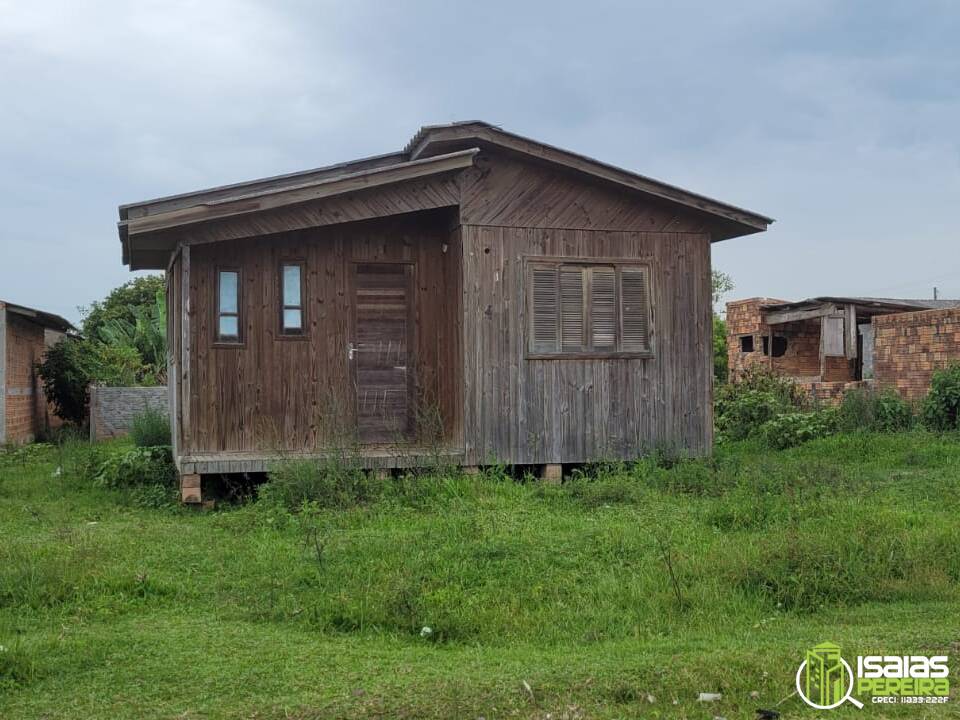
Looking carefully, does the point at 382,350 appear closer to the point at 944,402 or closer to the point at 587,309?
the point at 587,309

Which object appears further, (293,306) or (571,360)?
(571,360)

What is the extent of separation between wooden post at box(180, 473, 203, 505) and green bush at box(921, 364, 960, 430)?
11.6 meters

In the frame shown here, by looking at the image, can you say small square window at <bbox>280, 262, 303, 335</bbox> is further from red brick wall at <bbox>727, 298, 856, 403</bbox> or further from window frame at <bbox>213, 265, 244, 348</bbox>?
red brick wall at <bbox>727, 298, 856, 403</bbox>

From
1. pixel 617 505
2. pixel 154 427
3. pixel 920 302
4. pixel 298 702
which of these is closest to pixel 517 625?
pixel 298 702

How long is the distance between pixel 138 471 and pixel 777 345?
16.9 m

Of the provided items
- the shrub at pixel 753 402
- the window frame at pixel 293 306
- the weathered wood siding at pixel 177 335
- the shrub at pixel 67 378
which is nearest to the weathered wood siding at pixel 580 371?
the window frame at pixel 293 306

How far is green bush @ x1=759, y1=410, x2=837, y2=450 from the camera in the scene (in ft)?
52.4

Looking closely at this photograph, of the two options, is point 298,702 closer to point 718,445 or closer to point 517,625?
point 517,625

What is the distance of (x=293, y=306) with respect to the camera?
12.0 m

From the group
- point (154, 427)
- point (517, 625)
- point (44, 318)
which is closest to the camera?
point (517, 625)

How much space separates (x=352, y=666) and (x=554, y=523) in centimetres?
370

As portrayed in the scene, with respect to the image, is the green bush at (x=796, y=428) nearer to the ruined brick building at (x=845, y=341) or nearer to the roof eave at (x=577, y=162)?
the ruined brick building at (x=845, y=341)

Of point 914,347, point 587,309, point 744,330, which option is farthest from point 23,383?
point 914,347

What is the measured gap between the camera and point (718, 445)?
55.3ft
